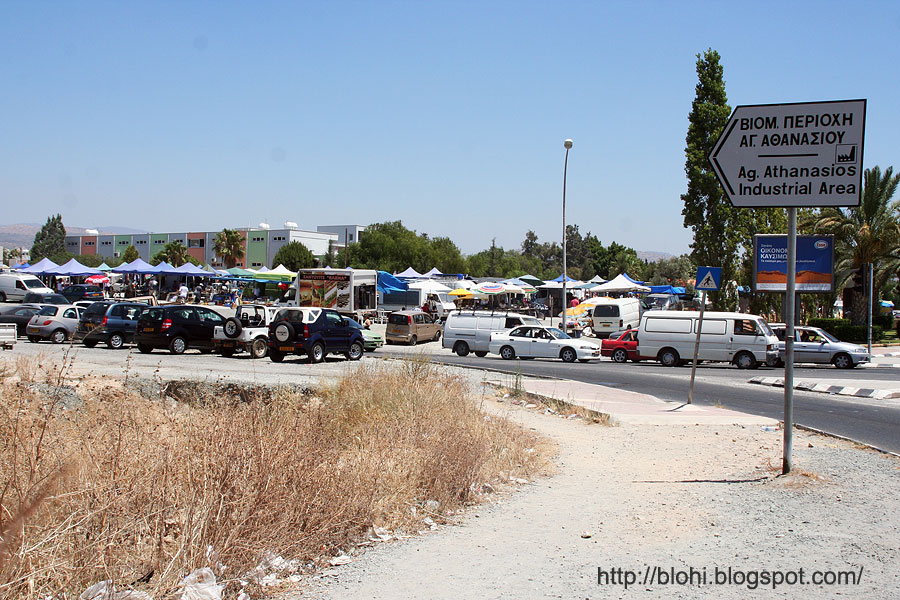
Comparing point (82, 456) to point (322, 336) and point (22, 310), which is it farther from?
point (22, 310)

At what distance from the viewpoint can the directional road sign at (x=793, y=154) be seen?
8.35 metres

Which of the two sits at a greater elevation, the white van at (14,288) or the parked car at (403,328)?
the white van at (14,288)

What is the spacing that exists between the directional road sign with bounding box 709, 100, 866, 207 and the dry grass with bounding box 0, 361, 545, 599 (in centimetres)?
437

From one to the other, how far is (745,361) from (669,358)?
2.64 meters

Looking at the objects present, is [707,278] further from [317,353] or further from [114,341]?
[114,341]

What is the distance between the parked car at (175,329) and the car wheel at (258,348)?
1.33 meters

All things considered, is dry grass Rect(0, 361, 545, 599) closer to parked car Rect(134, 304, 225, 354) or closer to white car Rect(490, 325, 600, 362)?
parked car Rect(134, 304, 225, 354)

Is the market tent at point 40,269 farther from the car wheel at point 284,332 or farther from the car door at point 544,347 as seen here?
the car door at point 544,347

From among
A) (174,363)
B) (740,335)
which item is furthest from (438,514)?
(740,335)

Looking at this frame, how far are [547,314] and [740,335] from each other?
106 feet

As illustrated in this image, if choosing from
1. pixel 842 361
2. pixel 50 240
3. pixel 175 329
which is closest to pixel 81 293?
pixel 175 329

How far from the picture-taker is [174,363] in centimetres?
2144

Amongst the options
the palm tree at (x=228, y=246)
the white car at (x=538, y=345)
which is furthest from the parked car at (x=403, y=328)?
the palm tree at (x=228, y=246)

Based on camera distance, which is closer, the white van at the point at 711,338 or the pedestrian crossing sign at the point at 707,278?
the pedestrian crossing sign at the point at 707,278
